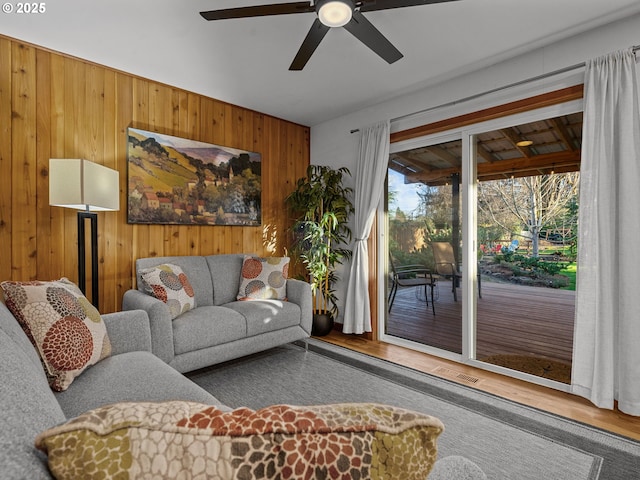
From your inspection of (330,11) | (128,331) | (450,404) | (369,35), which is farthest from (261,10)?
(450,404)

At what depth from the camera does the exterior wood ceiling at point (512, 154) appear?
2.63 meters

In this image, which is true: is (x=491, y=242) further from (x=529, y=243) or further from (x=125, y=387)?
(x=125, y=387)

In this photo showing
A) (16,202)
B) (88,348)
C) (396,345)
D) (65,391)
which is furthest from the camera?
(396,345)

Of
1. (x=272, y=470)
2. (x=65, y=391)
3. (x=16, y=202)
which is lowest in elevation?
(x=65, y=391)

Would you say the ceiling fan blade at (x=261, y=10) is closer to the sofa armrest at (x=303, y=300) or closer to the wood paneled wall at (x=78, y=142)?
the wood paneled wall at (x=78, y=142)

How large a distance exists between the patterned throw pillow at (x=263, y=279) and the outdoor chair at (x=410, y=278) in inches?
48.0

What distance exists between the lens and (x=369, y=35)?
2025mm

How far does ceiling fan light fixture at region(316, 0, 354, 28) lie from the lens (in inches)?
68.1

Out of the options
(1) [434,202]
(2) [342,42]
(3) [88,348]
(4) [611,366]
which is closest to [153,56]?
(2) [342,42]

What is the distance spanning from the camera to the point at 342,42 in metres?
2.60

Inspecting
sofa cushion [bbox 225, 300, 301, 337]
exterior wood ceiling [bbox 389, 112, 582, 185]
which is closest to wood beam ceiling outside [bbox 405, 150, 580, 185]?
exterior wood ceiling [bbox 389, 112, 582, 185]

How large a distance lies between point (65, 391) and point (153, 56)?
2.54 m

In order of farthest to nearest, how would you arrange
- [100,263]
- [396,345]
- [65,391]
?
1. [396,345]
2. [100,263]
3. [65,391]

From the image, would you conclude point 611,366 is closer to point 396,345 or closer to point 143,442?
point 396,345
